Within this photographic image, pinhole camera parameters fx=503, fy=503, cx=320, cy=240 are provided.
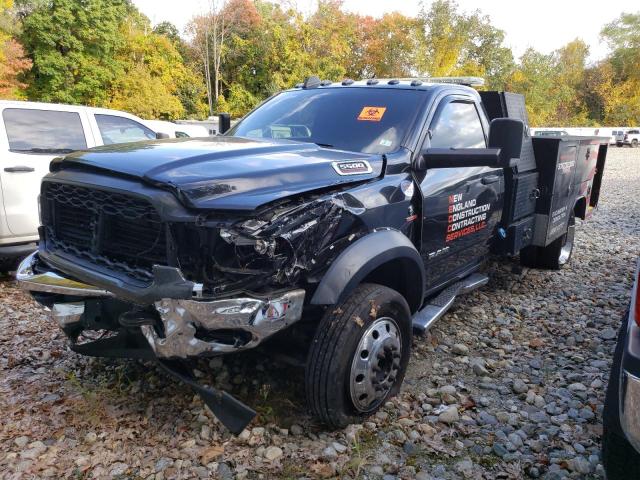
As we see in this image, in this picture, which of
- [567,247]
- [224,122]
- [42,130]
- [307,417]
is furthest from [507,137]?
[42,130]

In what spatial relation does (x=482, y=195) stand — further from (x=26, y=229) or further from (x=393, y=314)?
(x=26, y=229)

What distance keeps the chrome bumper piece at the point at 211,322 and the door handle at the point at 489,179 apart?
7.70 ft

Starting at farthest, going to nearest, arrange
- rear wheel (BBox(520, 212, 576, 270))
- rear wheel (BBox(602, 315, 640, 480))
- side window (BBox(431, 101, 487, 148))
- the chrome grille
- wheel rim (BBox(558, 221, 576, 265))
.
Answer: wheel rim (BBox(558, 221, 576, 265))
rear wheel (BBox(520, 212, 576, 270))
side window (BBox(431, 101, 487, 148))
the chrome grille
rear wheel (BBox(602, 315, 640, 480))

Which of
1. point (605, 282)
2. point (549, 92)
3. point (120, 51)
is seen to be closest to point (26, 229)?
point (605, 282)

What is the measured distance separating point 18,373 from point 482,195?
143 inches

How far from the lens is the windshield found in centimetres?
338

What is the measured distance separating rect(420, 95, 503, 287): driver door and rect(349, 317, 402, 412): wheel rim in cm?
74

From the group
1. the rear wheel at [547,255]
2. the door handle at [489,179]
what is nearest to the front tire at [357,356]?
the door handle at [489,179]

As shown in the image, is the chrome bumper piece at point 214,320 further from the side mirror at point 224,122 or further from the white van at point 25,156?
the white van at point 25,156

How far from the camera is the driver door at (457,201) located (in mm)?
3454

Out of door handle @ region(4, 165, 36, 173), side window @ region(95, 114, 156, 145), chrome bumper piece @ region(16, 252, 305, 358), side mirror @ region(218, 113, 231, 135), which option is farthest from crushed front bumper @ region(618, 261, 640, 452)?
side window @ region(95, 114, 156, 145)

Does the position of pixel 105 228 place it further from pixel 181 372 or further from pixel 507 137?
pixel 507 137

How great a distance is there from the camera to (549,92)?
156 feet

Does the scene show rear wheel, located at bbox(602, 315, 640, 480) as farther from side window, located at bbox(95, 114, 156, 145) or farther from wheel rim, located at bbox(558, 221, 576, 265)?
side window, located at bbox(95, 114, 156, 145)
